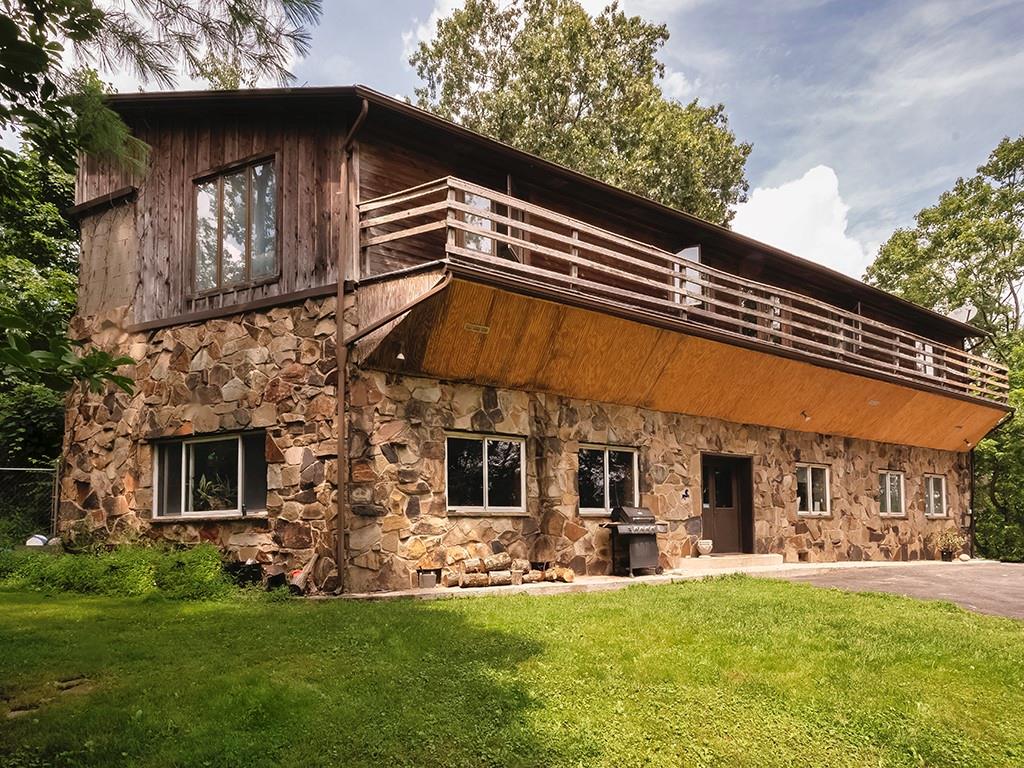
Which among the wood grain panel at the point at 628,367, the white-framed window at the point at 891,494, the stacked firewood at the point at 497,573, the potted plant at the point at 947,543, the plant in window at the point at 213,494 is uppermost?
the wood grain panel at the point at 628,367

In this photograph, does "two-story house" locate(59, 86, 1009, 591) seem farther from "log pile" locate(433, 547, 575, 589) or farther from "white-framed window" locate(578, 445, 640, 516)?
"log pile" locate(433, 547, 575, 589)

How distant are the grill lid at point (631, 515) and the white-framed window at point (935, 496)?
12850 millimetres

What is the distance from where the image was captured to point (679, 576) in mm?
12867

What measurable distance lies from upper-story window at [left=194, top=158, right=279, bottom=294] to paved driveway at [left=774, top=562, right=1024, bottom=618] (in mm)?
10174

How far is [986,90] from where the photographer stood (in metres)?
15.8

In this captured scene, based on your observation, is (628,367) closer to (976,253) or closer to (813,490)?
(813,490)

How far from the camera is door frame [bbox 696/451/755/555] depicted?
16.3m

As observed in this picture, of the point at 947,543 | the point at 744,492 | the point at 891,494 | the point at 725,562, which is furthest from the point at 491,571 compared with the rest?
the point at 947,543

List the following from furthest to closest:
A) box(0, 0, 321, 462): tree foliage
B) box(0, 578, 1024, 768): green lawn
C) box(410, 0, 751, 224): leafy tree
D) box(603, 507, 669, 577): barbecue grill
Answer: box(410, 0, 751, 224): leafy tree → box(603, 507, 669, 577): barbecue grill → box(0, 578, 1024, 768): green lawn → box(0, 0, 321, 462): tree foliage

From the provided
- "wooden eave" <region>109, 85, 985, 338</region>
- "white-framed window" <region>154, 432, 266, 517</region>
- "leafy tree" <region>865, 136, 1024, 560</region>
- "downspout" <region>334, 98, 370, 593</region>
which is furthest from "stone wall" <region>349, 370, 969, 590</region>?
"leafy tree" <region>865, 136, 1024, 560</region>

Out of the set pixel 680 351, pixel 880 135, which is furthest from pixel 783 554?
pixel 880 135

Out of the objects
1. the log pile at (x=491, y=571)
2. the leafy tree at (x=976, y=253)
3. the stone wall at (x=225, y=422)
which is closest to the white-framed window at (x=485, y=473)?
the log pile at (x=491, y=571)

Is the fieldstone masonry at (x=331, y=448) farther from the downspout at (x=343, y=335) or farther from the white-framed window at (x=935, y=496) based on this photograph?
the white-framed window at (x=935, y=496)

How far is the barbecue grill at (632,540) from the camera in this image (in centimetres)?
1282
